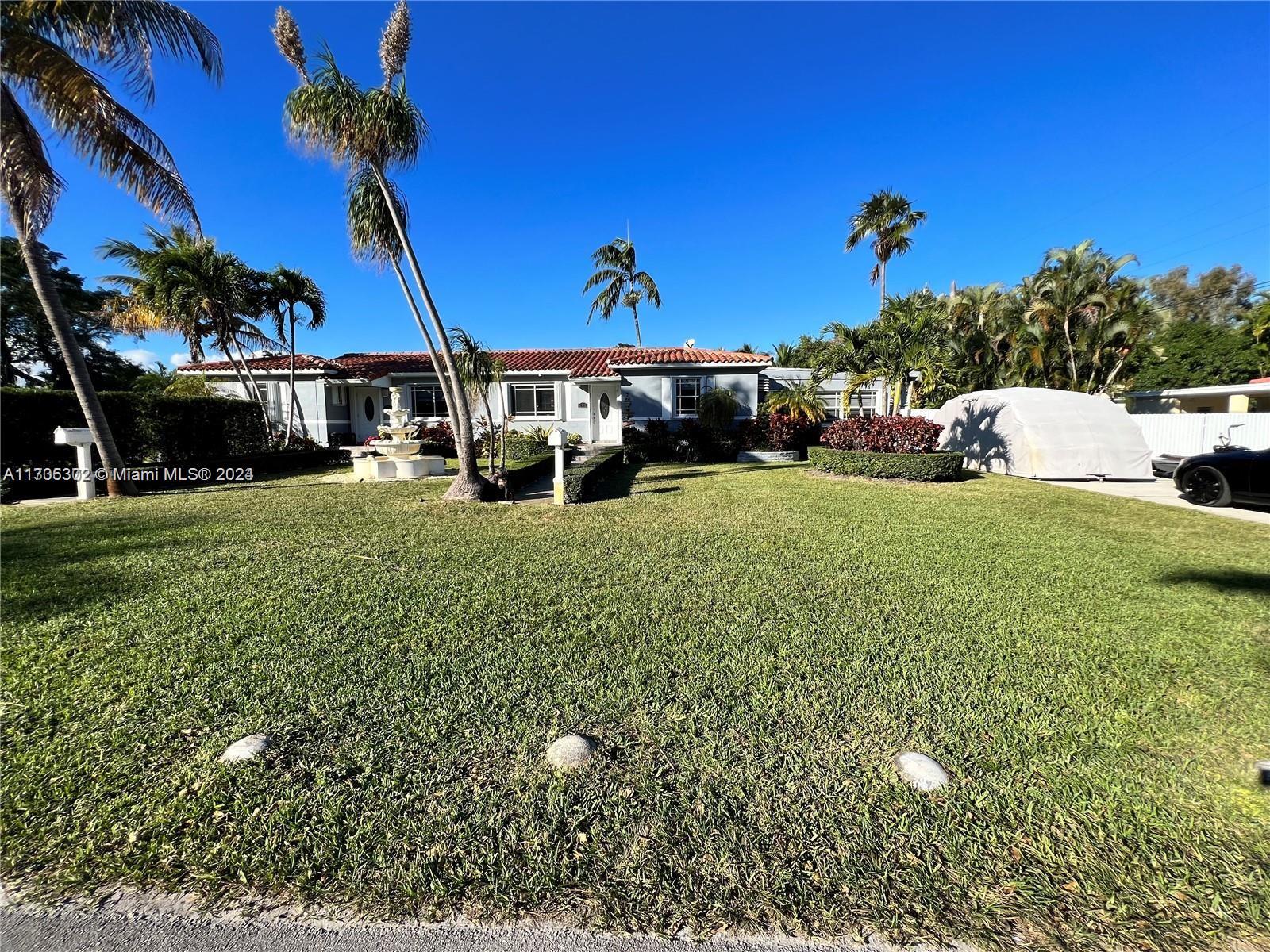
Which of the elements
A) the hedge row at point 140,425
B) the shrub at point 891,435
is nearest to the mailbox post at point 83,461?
the hedge row at point 140,425

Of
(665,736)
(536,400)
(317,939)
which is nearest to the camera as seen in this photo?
(317,939)

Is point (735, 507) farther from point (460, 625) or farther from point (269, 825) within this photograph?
point (269, 825)

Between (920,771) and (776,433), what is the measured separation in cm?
1618

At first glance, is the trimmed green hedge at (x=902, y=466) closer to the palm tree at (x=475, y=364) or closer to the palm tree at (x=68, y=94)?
the palm tree at (x=475, y=364)

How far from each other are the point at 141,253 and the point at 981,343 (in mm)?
37178

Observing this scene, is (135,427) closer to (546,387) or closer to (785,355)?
(546,387)

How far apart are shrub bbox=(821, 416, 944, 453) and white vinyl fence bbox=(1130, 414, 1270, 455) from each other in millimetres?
8530

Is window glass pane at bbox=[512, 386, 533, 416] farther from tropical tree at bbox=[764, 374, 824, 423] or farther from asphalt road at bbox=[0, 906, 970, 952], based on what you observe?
asphalt road at bbox=[0, 906, 970, 952]

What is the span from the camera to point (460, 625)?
13.1 feet

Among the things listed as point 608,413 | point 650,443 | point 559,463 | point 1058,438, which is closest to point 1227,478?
point 1058,438

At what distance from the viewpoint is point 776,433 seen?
703 inches

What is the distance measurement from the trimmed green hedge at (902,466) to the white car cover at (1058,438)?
2.50 m

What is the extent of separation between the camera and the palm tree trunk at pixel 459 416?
9125 mm

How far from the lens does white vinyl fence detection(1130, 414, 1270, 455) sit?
15477 mm
